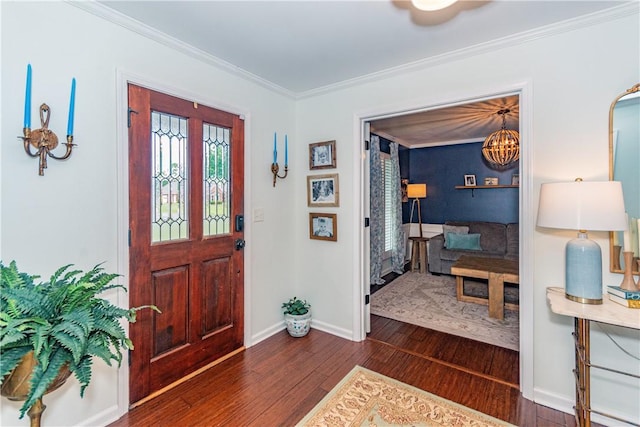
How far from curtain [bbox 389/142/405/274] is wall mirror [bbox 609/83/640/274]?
360cm

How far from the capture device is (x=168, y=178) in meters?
2.16

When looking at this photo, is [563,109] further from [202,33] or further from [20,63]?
[20,63]

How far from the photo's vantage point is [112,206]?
186 cm

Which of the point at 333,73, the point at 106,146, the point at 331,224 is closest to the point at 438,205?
the point at 331,224

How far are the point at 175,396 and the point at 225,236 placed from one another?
46.1 inches

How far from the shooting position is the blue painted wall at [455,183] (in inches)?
215

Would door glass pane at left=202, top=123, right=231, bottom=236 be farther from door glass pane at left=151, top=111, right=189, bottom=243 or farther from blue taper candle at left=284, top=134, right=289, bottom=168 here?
blue taper candle at left=284, top=134, right=289, bottom=168

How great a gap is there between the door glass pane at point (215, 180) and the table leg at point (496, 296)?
9.63 ft

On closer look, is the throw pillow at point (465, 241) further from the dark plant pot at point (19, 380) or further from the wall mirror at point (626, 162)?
the dark plant pot at point (19, 380)

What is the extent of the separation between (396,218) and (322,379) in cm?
365

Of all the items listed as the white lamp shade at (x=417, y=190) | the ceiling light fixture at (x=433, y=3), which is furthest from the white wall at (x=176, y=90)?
the white lamp shade at (x=417, y=190)

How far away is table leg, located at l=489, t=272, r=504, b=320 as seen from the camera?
334 cm

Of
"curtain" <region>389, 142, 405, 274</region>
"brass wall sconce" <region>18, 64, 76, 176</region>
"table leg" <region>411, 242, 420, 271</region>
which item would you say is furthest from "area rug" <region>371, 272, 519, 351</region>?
"brass wall sconce" <region>18, 64, 76, 176</region>

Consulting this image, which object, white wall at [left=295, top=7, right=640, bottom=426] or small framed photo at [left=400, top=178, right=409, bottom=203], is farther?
small framed photo at [left=400, top=178, right=409, bottom=203]
